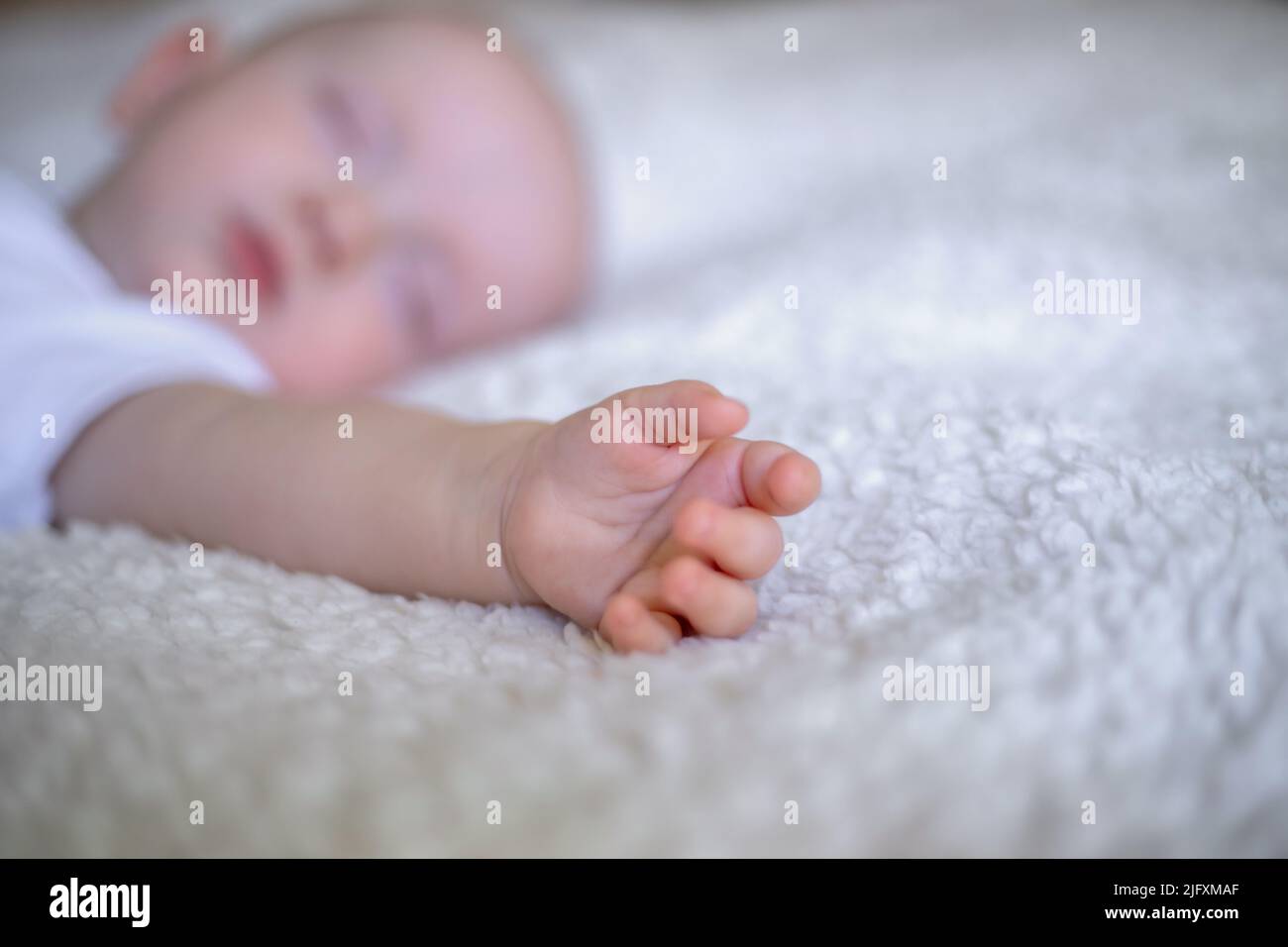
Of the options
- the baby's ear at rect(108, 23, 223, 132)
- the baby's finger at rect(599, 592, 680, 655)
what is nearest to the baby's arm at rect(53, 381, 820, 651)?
the baby's finger at rect(599, 592, 680, 655)

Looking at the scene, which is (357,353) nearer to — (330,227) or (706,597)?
(330,227)

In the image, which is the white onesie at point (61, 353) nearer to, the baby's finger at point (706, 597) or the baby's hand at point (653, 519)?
the baby's hand at point (653, 519)

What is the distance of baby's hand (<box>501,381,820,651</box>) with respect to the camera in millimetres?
467

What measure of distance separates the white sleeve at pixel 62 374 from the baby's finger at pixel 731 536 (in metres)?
0.54

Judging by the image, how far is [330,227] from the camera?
3.27 ft

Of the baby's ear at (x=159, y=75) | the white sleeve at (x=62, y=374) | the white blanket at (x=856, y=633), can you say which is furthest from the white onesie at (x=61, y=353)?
the baby's ear at (x=159, y=75)

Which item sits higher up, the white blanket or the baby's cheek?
the baby's cheek

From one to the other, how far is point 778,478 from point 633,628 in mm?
103

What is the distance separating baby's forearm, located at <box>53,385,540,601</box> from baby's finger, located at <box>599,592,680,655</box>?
0.11 m

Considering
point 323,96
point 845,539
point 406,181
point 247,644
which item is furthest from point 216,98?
point 845,539

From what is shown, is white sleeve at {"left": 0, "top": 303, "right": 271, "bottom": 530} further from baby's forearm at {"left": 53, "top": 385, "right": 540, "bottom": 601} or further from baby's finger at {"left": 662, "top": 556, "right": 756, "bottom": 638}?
baby's finger at {"left": 662, "top": 556, "right": 756, "bottom": 638}

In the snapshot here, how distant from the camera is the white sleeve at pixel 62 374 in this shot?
→ 0.76 meters

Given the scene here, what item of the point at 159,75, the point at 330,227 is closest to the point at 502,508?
the point at 330,227
